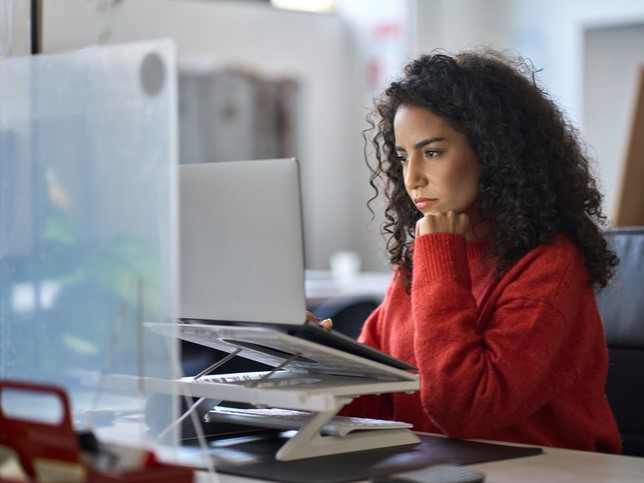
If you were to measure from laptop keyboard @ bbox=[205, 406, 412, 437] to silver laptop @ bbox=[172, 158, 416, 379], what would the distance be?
0.08 m

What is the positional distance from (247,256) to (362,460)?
0.92 feet

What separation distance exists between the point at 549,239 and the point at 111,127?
0.71 metres

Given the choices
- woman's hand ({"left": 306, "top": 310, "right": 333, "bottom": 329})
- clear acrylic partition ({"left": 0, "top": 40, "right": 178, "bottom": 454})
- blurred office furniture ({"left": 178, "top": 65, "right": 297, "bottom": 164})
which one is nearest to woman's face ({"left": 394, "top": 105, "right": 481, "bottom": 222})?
woman's hand ({"left": 306, "top": 310, "right": 333, "bottom": 329})

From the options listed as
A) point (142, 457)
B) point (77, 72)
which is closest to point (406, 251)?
point (77, 72)

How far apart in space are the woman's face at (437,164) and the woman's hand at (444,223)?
0.11ft

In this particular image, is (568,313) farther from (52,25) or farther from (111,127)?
(52,25)

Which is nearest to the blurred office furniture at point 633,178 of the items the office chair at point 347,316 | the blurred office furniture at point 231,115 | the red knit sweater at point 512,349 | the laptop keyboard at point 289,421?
the office chair at point 347,316

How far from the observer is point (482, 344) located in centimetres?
141

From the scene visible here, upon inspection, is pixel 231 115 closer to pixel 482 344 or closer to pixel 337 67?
pixel 337 67

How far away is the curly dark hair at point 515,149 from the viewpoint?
1.48m

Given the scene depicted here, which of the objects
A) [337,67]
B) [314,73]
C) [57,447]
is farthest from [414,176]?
[337,67]

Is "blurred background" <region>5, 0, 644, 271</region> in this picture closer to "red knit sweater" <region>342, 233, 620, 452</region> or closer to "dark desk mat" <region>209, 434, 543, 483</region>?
"red knit sweater" <region>342, 233, 620, 452</region>

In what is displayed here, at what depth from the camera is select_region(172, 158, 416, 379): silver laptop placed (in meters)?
1.11

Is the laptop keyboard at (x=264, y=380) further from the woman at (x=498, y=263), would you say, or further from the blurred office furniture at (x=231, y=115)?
the blurred office furniture at (x=231, y=115)
